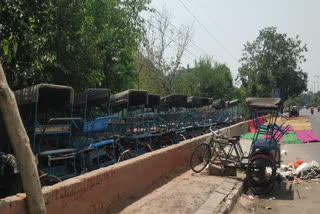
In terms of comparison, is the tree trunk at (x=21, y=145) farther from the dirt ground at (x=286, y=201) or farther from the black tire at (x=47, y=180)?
the dirt ground at (x=286, y=201)

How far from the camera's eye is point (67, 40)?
9531mm

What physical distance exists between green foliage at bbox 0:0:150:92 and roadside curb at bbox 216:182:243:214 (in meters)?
4.31

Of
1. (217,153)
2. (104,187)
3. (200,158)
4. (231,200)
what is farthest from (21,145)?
(200,158)

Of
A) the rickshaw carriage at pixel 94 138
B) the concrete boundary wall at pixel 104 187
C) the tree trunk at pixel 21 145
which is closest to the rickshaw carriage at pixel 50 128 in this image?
the rickshaw carriage at pixel 94 138

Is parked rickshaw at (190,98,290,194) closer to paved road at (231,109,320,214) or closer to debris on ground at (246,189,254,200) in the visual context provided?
debris on ground at (246,189,254,200)

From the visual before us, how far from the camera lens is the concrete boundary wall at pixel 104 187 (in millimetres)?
3939

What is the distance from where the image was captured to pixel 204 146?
8945 mm

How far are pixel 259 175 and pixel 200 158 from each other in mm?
1840

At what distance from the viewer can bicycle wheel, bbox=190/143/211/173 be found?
840 centimetres

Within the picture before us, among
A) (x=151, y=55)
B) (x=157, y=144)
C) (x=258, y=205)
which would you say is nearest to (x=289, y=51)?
(x=151, y=55)

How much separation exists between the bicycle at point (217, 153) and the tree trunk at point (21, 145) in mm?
5423

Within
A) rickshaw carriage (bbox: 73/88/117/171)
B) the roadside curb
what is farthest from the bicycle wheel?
rickshaw carriage (bbox: 73/88/117/171)

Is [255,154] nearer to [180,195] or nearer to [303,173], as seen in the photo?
[303,173]

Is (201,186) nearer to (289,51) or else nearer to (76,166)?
(76,166)
